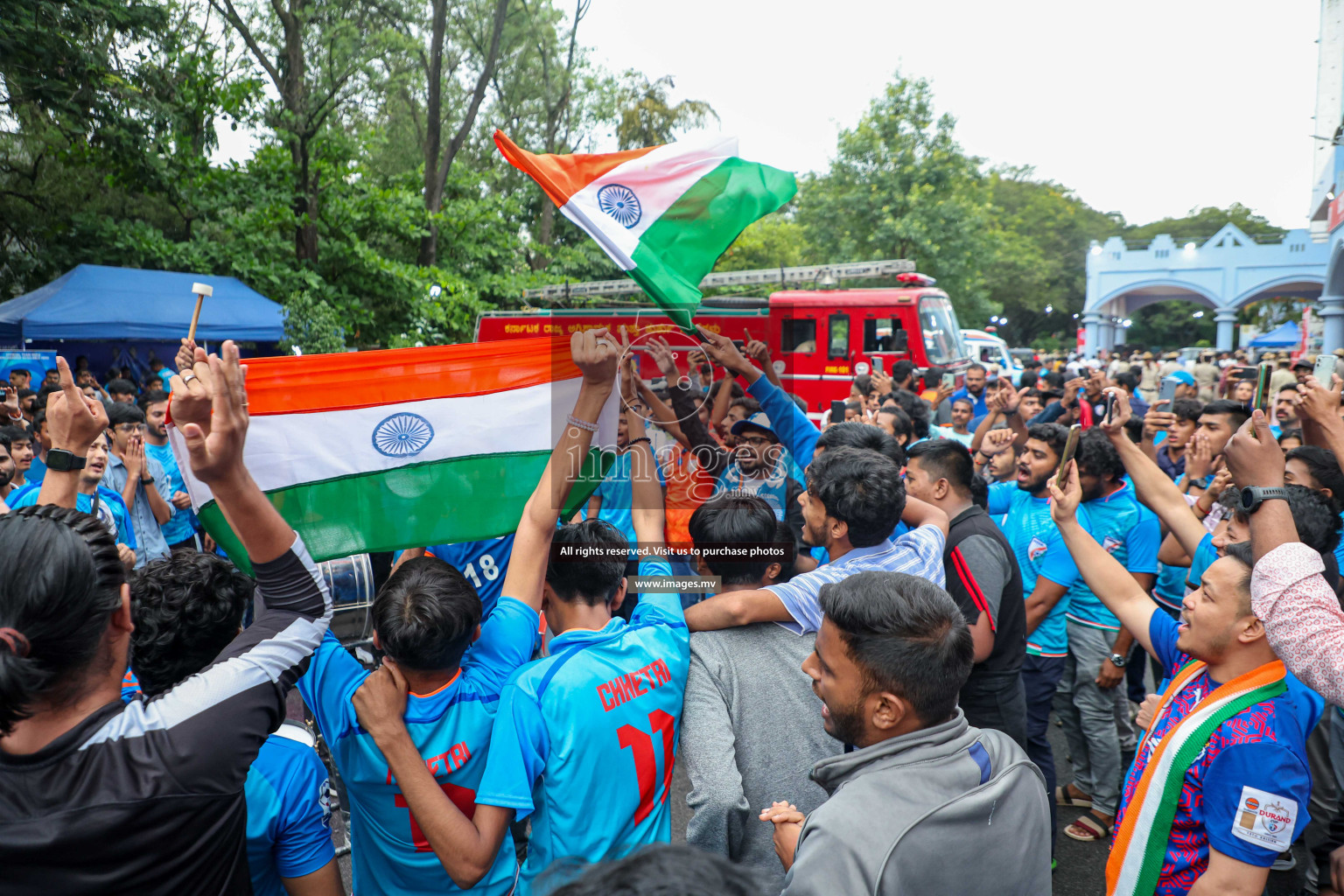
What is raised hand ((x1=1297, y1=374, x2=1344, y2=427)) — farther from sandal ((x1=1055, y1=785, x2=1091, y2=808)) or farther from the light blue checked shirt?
sandal ((x1=1055, y1=785, x2=1091, y2=808))

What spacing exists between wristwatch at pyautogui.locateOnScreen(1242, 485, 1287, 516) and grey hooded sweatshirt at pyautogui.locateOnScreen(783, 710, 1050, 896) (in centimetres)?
105

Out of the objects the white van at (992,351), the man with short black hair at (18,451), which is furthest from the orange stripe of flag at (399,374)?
the white van at (992,351)

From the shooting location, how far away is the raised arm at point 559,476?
8.21 feet

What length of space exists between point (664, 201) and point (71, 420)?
93.5 inches

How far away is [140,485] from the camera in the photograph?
5.26 metres

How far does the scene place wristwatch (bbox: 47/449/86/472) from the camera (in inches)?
95.0

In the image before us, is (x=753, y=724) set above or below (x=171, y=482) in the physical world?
below

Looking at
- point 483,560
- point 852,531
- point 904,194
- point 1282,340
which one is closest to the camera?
point 852,531

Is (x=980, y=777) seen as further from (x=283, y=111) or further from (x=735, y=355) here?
(x=283, y=111)

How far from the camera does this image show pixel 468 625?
2186mm

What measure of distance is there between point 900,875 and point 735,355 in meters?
2.24

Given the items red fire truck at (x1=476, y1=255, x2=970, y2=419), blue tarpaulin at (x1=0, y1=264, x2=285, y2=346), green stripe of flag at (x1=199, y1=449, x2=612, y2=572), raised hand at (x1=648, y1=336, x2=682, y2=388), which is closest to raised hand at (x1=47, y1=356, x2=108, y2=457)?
green stripe of flag at (x1=199, y1=449, x2=612, y2=572)

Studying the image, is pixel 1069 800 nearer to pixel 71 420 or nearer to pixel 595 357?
pixel 595 357

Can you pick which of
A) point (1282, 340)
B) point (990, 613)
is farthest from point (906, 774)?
point (1282, 340)
